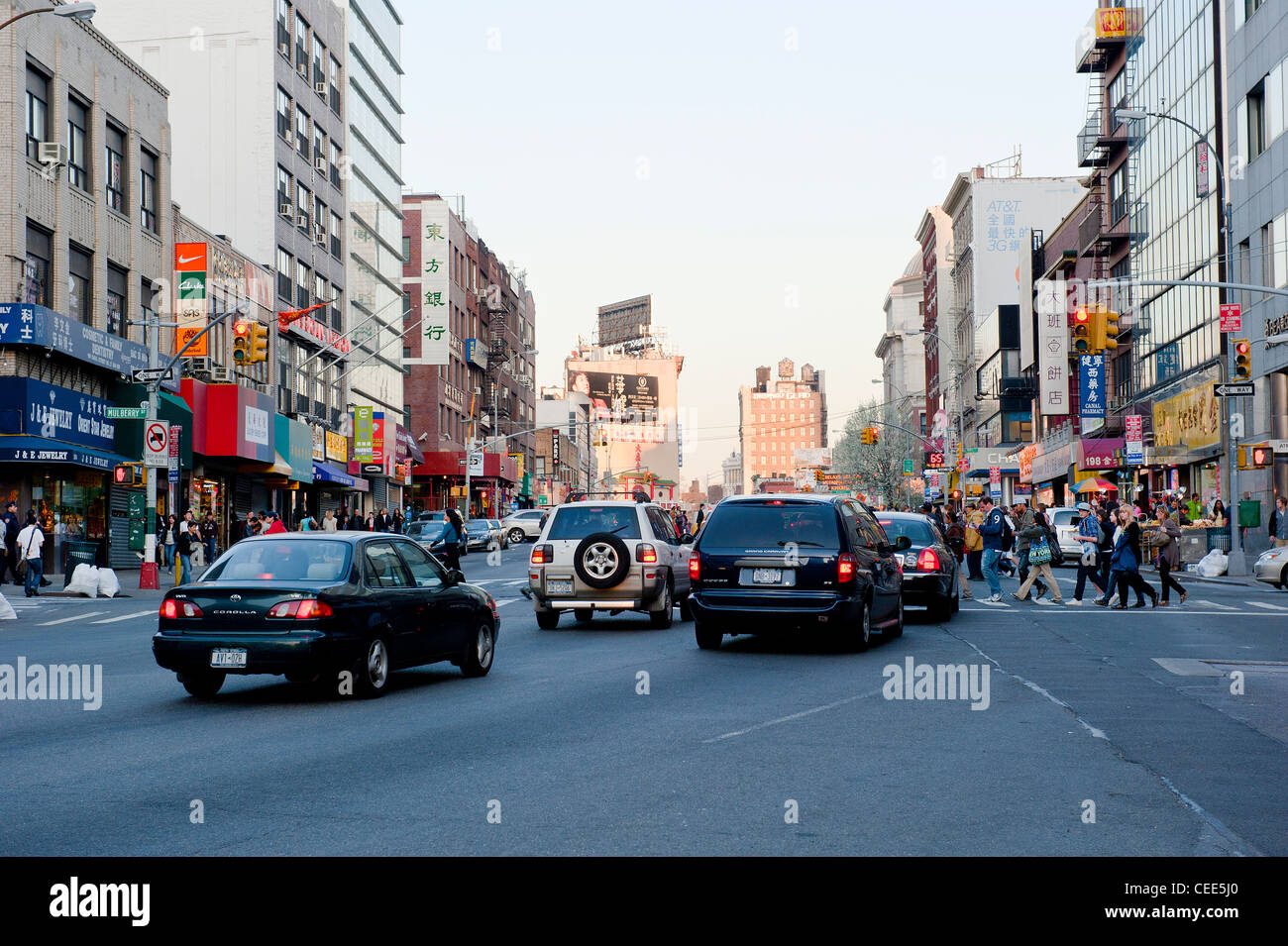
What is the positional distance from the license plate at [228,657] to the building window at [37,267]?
24.5m

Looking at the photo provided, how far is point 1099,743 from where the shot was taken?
9.70 meters

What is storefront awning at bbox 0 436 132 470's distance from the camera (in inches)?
1236

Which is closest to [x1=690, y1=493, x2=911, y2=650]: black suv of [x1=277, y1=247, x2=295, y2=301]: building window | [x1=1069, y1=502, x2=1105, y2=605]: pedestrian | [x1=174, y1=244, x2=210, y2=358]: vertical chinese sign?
[x1=1069, y1=502, x2=1105, y2=605]: pedestrian

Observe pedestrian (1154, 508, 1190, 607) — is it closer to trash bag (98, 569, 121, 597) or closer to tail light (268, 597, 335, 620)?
tail light (268, 597, 335, 620)

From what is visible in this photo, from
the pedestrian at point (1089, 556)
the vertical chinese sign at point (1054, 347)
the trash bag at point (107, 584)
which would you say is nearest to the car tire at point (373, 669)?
the pedestrian at point (1089, 556)

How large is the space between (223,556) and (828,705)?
5.54 meters

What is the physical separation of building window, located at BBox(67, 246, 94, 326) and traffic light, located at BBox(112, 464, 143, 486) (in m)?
4.15

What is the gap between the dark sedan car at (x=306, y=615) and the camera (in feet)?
38.2

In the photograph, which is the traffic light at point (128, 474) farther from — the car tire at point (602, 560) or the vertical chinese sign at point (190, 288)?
the car tire at point (602, 560)

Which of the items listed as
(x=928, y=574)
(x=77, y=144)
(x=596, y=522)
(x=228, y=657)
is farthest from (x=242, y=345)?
(x=228, y=657)

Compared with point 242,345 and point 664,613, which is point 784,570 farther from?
point 242,345

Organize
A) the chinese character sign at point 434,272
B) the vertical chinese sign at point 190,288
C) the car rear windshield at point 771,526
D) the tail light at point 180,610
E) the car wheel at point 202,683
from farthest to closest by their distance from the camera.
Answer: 1. the chinese character sign at point 434,272
2. the vertical chinese sign at point 190,288
3. the car rear windshield at point 771,526
4. the car wheel at point 202,683
5. the tail light at point 180,610
